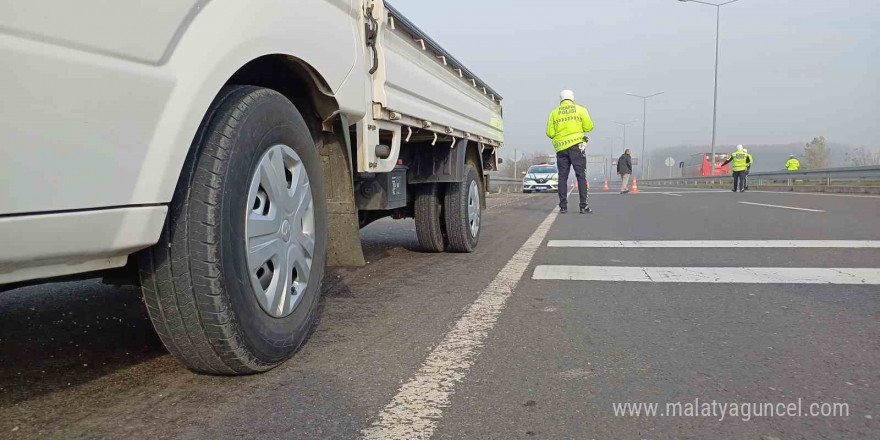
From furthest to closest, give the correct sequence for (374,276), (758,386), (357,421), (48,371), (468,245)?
(468,245) → (374,276) → (48,371) → (758,386) → (357,421)

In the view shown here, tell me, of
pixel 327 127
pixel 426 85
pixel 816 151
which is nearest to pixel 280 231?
pixel 327 127

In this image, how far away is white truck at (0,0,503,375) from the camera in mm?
1320

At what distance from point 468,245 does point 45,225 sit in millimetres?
4165

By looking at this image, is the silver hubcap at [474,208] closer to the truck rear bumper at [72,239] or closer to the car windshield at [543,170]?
the truck rear bumper at [72,239]

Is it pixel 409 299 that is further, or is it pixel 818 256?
pixel 818 256

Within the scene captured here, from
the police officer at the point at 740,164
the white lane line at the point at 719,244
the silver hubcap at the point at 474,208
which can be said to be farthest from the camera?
the police officer at the point at 740,164

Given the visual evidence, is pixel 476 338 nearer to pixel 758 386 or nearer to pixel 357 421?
pixel 357 421

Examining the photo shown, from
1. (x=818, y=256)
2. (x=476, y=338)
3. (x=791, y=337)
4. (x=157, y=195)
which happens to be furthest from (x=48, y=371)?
(x=818, y=256)

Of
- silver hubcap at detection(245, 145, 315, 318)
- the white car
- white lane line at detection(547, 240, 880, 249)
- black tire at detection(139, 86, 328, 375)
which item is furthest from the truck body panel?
the white car

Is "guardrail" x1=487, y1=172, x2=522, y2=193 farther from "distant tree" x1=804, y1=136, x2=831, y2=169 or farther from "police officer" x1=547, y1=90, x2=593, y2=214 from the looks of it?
"distant tree" x1=804, y1=136, x2=831, y2=169

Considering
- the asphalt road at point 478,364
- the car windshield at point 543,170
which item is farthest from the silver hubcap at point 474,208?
the car windshield at point 543,170

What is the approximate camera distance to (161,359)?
7.50 ft

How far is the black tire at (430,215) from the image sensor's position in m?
5.10

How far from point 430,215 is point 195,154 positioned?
11.1ft
